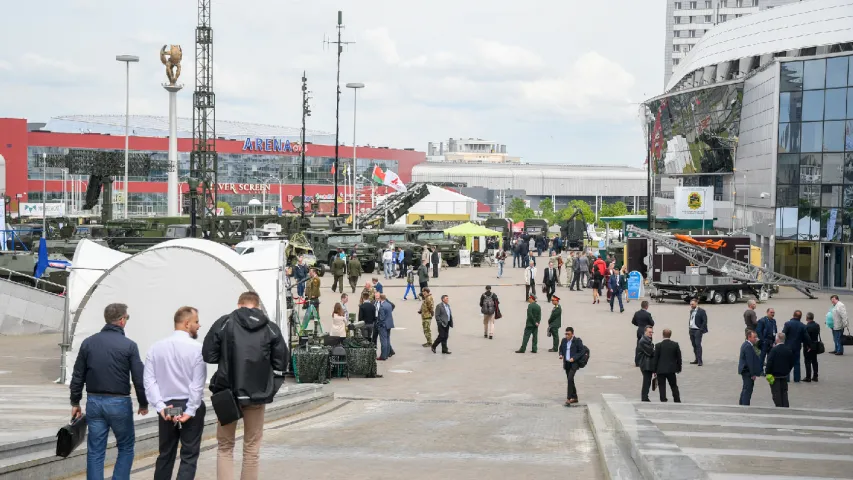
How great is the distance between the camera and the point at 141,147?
111m

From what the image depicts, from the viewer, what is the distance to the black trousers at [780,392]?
55.0 ft

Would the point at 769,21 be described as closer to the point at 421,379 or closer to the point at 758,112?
the point at 758,112

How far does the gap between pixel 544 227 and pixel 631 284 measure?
1852 inches

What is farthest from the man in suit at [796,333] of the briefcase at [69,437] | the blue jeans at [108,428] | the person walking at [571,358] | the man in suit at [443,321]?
the briefcase at [69,437]

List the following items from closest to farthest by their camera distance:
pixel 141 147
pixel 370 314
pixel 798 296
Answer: pixel 370 314
pixel 798 296
pixel 141 147

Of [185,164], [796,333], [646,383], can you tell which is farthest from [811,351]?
[185,164]

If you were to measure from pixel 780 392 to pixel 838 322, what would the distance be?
26.8 feet

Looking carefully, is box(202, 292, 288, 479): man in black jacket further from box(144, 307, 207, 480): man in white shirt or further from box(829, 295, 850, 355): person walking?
box(829, 295, 850, 355): person walking

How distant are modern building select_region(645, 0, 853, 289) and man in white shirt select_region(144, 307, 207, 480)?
4203 centimetres

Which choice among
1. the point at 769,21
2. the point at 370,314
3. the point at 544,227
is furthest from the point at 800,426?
the point at 544,227

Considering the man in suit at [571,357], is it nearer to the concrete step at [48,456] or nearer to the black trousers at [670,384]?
the black trousers at [670,384]

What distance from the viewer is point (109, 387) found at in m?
8.03

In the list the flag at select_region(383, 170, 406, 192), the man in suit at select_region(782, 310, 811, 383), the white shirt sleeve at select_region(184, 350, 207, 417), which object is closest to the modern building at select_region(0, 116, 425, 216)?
the flag at select_region(383, 170, 406, 192)

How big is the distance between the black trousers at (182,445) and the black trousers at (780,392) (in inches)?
444
